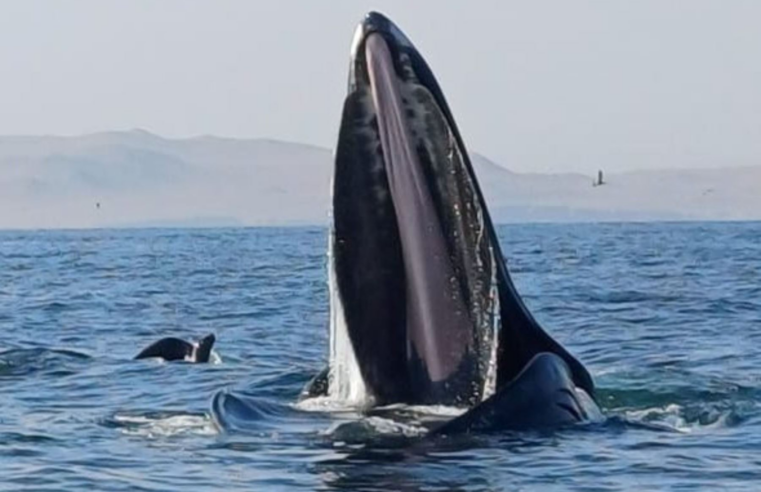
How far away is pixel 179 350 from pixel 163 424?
7.41 meters

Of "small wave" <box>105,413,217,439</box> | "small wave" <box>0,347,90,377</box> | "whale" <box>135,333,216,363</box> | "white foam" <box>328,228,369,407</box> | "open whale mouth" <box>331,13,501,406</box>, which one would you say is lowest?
"small wave" <box>0,347,90,377</box>

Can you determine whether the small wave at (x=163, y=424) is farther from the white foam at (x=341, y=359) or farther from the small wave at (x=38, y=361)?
the small wave at (x=38, y=361)

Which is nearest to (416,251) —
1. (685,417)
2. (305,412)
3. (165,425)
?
(305,412)

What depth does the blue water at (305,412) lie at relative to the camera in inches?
438

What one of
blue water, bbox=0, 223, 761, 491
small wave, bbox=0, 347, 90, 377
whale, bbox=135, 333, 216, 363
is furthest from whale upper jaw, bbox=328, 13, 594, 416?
whale, bbox=135, 333, 216, 363

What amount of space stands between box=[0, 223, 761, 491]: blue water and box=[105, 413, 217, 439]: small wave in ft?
0.09

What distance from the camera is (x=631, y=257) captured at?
2239 inches

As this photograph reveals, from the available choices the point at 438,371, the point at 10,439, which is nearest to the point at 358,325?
the point at 438,371

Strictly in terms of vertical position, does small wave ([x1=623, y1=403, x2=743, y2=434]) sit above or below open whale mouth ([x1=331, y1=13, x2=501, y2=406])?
below

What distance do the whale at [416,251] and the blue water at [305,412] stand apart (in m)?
0.56

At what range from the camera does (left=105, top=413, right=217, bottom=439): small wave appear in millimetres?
13031

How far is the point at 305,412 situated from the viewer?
12188 millimetres

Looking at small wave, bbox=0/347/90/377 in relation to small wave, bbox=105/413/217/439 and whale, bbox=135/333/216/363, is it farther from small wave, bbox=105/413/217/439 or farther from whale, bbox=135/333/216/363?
small wave, bbox=105/413/217/439

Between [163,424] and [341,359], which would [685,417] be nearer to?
[163,424]
